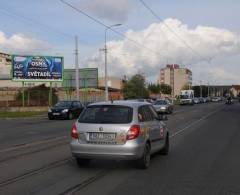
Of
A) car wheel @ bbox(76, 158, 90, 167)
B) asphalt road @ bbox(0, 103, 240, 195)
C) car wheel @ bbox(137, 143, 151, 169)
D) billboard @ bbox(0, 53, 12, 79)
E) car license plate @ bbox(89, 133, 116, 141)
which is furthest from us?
billboard @ bbox(0, 53, 12, 79)

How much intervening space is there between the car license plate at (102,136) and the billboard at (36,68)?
160 feet

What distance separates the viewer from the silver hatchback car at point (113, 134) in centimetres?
1098

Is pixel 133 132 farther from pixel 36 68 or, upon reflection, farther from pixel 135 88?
pixel 135 88

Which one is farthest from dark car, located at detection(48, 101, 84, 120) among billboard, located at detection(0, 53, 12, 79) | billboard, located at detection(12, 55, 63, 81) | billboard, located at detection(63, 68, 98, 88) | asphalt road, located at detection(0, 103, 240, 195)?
billboard, located at detection(0, 53, 12, 79)

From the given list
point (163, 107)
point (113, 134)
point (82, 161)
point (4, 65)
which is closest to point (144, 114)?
point (113, 134)

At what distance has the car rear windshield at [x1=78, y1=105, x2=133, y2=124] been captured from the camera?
11319 mm

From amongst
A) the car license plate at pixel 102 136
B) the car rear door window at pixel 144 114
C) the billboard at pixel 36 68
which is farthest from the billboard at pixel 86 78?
the car license plate at pixel 102 136

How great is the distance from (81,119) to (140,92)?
93.1 meters

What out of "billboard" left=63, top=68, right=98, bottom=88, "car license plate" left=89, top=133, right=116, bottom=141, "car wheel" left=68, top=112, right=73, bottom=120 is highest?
"billboard" left=63, top=68, right=98, bottom=88

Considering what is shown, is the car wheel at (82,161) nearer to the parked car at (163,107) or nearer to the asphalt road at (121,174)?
the asphalt road at (121,174)

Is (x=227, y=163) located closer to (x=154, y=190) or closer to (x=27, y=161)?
(x=154, y=190)

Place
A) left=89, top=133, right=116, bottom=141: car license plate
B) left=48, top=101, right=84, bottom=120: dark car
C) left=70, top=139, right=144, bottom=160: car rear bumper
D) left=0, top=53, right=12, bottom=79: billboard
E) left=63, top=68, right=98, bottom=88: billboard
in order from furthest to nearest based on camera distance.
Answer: left=0, top=53, right=12, bottom=79: billboard, left=63, top=68, right=98, bottom=88: billboard, left=48, top=101, right=84, bottom=120: dark car, left=89, top=133, right=116, bottom=141: car license plate, left=70, top=139, right=144, bottom=160: car rear bumper

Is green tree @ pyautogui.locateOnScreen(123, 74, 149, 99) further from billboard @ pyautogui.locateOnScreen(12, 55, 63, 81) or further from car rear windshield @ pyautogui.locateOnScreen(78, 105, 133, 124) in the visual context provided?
car rear windshield @ pyautogui.locateOnScreen(78, 105, 133, 124)

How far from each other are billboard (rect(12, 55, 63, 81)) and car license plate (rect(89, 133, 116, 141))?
48.8 metres
